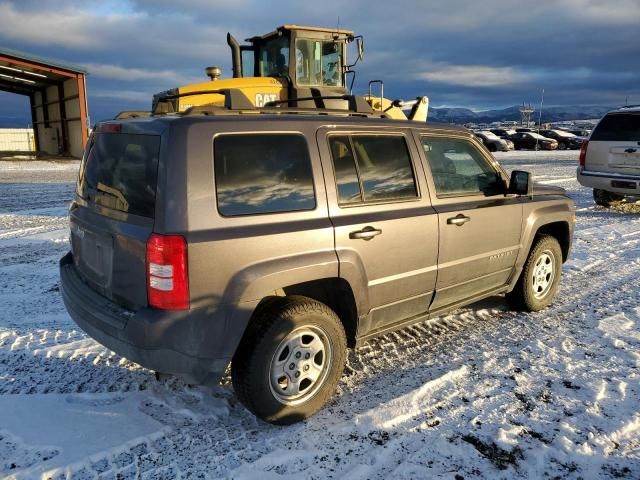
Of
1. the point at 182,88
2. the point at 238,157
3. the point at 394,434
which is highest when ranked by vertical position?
the point at 182,88

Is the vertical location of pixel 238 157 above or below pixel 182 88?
below

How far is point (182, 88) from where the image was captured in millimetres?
8742

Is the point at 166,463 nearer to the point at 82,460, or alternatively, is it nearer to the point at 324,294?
the point at 82,460

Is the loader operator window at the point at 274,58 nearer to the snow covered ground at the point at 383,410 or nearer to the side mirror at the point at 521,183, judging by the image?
the side mirror at the point at 521,183

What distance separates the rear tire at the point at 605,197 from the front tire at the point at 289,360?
31.9ft

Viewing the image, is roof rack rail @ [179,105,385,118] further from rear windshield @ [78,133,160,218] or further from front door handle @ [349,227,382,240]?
front door handle @ [349,227,382,240]

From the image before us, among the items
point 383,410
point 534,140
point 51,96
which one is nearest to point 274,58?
point 383,410

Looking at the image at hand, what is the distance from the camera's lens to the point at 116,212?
2969 millimetres

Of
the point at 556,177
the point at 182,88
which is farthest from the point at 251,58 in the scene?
the point at 556,177

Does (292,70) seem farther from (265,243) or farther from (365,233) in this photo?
(265,243)

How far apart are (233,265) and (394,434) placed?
4.69 ft

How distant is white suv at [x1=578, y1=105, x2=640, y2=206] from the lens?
9.30m

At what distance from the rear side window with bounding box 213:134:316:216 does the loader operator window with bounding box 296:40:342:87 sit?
22.4ft

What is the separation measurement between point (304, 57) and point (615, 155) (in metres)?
6.35
